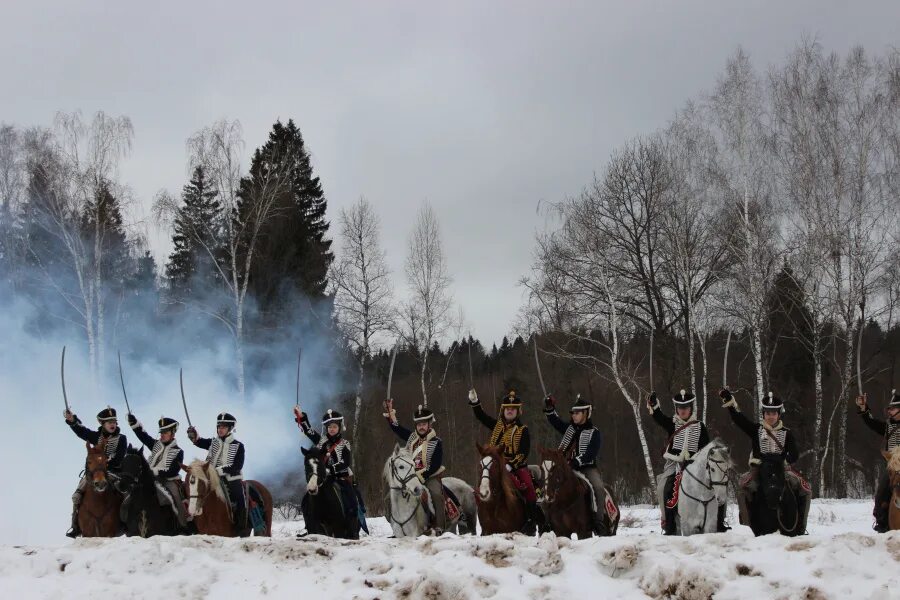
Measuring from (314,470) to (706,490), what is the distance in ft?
16.4

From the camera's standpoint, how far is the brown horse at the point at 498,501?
34.6ft

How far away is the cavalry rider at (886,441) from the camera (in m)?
10.3

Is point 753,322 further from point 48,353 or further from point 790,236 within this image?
point 48,353

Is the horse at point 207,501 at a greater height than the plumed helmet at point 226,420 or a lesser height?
lesser

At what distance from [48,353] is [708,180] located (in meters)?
21.2

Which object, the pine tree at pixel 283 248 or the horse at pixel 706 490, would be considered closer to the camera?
the horse at pixel 706 490

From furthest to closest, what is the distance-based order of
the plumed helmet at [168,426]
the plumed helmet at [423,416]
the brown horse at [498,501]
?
the plumed helmet at [168,426] < the plumed helmet at [423,416] < the brown horse at [498,501]

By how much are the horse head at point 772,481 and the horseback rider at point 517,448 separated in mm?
3004

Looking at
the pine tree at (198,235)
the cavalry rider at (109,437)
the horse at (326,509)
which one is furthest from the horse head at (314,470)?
the pine tree at (198,235)

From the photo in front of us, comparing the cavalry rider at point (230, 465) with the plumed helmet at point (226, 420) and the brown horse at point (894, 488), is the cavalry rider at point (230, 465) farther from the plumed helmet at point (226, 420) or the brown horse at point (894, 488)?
the brown horse at point (894, 488)

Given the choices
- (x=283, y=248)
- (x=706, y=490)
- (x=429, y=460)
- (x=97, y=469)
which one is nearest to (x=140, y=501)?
(x=97, y=469)

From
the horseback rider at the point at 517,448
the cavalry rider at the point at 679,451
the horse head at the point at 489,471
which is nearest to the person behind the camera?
the horse head at the point at 489,471

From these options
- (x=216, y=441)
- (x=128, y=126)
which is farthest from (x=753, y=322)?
(x=128, y=126)

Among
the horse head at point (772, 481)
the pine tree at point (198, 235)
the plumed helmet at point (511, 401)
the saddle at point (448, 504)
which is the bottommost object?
the saddle at point (448, 504)
